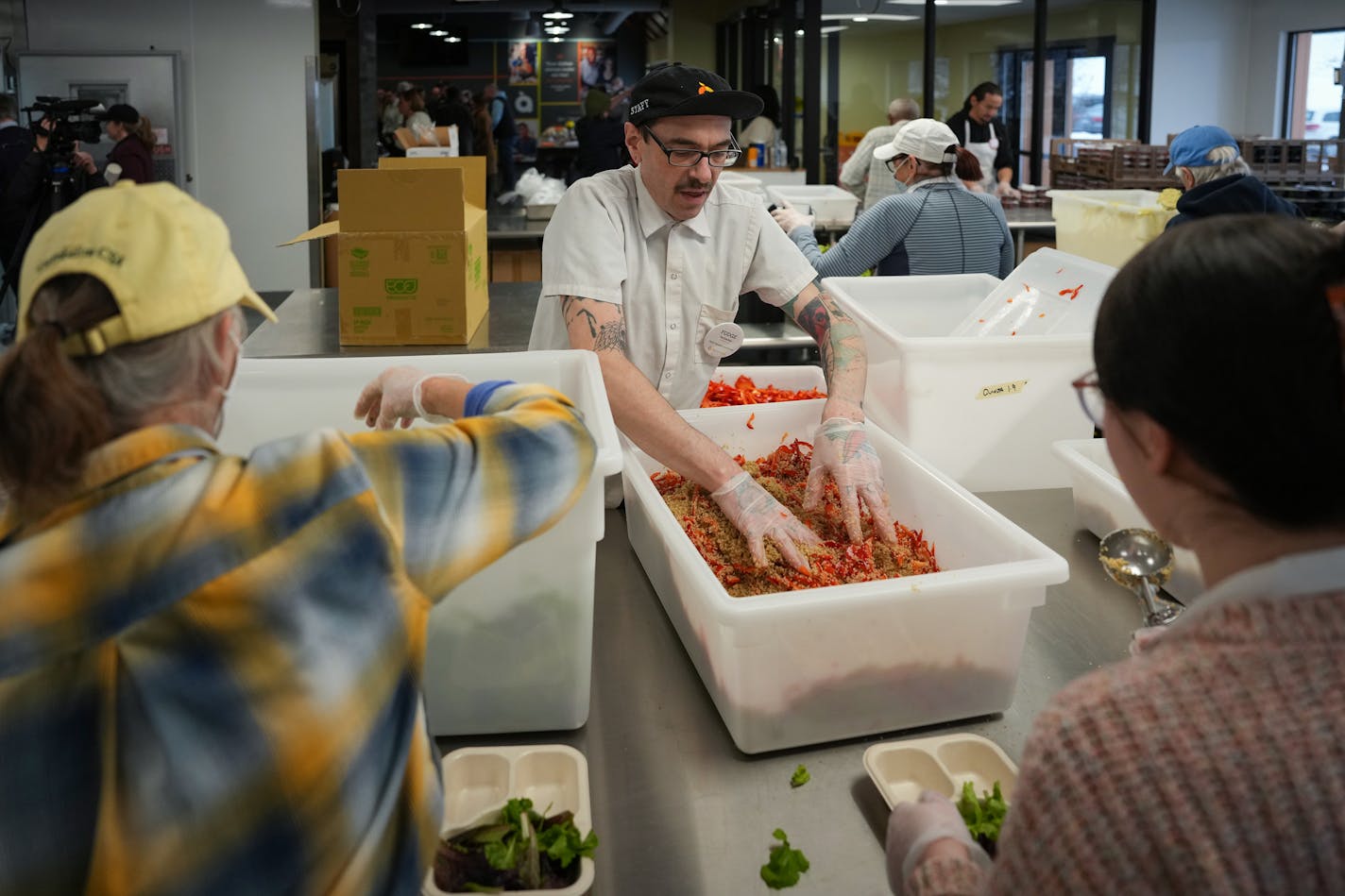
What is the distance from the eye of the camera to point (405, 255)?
2877mm

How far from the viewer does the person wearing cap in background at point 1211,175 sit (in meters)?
3.33

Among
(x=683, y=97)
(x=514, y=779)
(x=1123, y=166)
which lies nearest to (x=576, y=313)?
(x=683, y=97)

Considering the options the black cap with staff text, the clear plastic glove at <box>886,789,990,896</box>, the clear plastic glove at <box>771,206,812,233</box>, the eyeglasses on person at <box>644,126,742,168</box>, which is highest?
the black cap with staff text

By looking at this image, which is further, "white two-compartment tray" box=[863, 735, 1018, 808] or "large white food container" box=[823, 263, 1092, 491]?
"large white food container" box=[823, 263, 1092, 491]

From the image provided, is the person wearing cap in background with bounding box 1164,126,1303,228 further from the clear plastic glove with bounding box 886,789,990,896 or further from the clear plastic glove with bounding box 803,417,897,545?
the clear plastic glove with bounding box 886,789,990,896

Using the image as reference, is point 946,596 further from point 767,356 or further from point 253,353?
point 767,356

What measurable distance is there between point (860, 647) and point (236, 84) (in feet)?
23.3


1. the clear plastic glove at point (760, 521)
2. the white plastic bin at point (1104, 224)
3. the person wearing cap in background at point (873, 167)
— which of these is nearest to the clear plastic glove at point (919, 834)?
the clear plastic glove at point (760, 521)

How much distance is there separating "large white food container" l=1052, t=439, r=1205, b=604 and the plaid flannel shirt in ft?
3.68

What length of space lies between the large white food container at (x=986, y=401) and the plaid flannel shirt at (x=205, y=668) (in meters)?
1.30

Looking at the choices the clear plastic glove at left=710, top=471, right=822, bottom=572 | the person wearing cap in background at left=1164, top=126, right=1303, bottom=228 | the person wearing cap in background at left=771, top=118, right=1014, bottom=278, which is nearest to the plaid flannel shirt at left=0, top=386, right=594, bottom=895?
the clear plastic glove at left=710, top=471, right=822, bottom=572

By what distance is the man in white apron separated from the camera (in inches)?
274

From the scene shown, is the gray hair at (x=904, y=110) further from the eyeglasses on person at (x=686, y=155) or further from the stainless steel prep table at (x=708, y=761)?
the stainless steel prep table at (x=708, y=761)

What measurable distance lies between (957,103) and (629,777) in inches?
370
